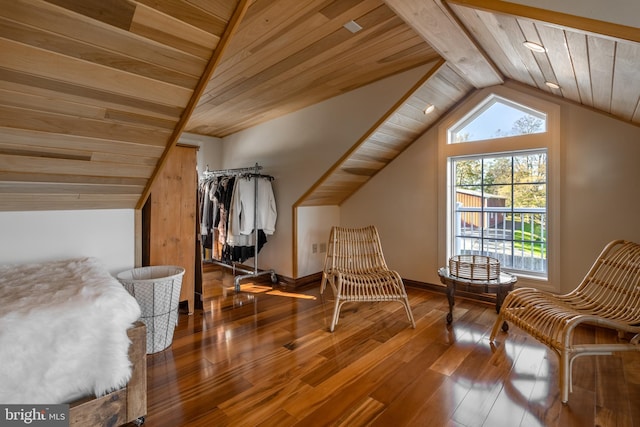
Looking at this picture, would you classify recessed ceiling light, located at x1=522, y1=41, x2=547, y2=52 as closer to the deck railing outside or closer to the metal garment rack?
the deck railing outside

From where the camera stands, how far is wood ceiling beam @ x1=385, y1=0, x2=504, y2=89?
1.68 metres

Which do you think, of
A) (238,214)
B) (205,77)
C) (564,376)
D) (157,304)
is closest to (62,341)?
(157,304)

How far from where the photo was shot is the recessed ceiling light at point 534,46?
176 centimetres

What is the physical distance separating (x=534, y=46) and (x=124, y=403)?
114 inches

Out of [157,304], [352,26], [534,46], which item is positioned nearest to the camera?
[534,46]

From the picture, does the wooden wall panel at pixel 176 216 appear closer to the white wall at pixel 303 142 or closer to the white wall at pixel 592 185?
the white wall at pixel 303 142

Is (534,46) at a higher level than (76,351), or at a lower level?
higher

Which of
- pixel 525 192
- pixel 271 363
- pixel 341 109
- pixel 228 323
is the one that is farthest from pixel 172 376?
pixel 525 192

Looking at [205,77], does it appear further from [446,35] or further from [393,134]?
[393,134]

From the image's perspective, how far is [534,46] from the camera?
1797mm

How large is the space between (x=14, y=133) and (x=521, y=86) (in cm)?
385

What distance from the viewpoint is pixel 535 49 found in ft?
6.06

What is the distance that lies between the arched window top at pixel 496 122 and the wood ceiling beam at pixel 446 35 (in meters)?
0.46

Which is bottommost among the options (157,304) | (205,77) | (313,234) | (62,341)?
(157,304)
